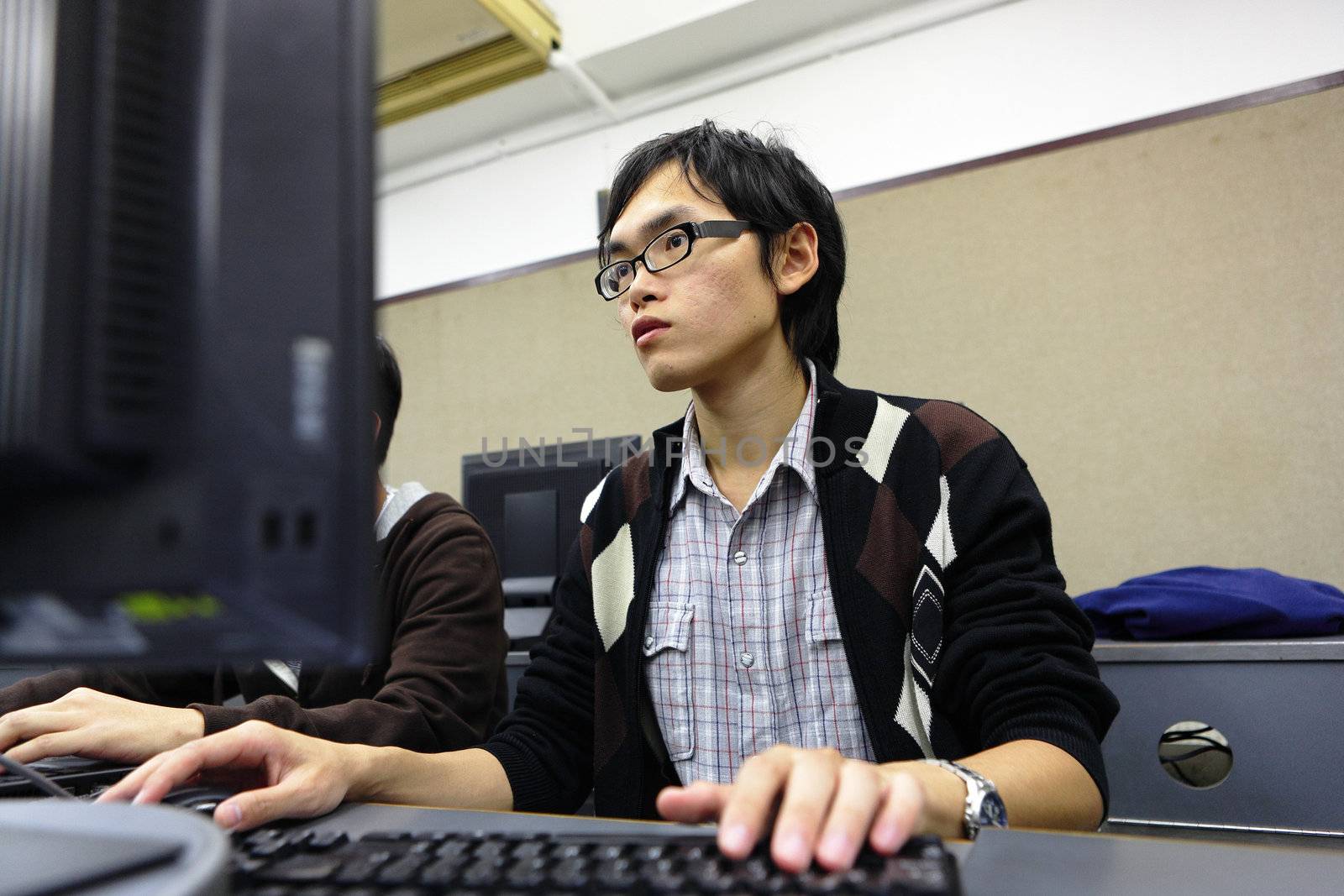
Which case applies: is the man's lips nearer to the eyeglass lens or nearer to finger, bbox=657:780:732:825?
the eyeglass lens

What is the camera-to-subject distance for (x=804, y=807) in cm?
38

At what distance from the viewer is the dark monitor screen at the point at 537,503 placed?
176 cm

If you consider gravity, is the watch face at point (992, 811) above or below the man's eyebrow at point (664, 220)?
below

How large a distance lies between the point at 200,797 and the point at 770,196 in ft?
3.15

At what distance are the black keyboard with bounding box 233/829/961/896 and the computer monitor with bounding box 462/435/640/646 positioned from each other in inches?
53.1

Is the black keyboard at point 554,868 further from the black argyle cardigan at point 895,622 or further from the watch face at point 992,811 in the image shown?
the black argyle cardigan at point 895,622

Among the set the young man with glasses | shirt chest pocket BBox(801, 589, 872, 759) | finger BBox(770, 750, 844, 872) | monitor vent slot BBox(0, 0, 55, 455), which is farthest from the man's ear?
monitor vent slot BBox(0, 0, 55, 455)

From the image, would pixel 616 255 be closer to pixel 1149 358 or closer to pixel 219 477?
pixel 219 477

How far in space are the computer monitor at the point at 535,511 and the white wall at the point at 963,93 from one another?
0.92 metres

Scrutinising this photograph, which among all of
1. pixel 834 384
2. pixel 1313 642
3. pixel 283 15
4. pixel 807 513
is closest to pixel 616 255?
pixel 834 384

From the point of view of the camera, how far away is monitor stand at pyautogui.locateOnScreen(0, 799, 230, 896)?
10.8 inches

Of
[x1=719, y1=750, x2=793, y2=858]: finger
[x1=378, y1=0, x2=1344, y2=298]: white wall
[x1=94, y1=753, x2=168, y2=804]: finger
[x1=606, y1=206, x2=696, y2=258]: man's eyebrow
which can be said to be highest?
[x1=378, y1=0, x2=1344, y2=298]: white wall

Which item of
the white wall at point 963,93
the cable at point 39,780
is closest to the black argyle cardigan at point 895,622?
the cable at point 39,780

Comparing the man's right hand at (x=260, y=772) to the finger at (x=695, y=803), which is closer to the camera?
the finger at (x=695, y=803)
